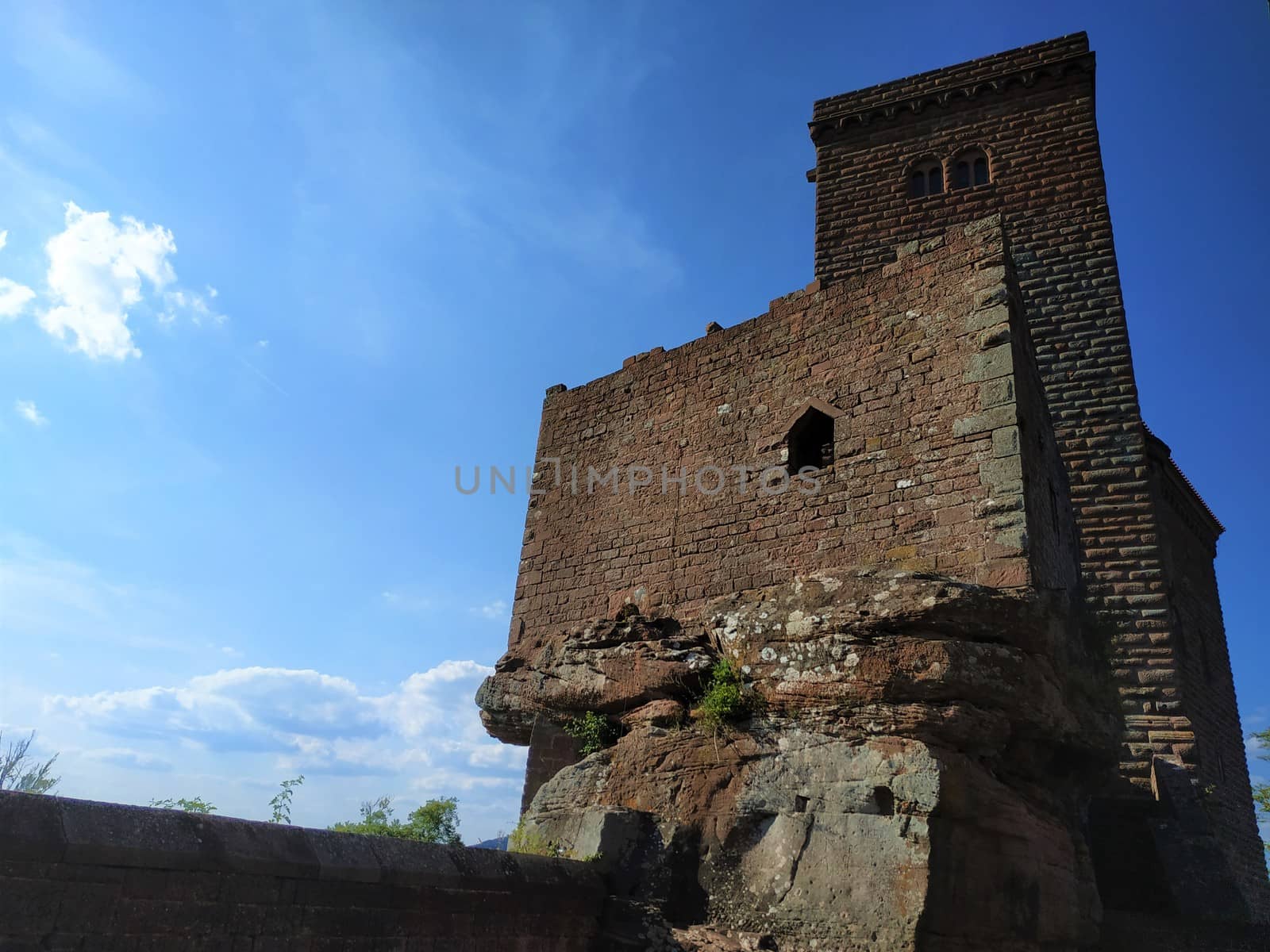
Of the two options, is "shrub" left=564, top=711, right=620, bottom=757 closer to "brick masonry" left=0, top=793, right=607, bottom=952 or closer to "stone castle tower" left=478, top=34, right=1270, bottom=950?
"stone castle tower" left=478, top=34, right=1270, bottom=950

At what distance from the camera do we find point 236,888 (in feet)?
13.1

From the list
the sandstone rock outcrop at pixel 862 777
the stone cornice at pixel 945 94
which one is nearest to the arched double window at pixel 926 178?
the stone cornice at pixel 945 94

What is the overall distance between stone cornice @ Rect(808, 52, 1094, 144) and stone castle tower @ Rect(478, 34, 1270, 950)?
601cm

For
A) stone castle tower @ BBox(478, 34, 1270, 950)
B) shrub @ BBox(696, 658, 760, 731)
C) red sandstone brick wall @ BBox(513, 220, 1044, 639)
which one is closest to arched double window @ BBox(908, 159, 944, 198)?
stone castle tower @ BBox(478, 34, 1270, 950)

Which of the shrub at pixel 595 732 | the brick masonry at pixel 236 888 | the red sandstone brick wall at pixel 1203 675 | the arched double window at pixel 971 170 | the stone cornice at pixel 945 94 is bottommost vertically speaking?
the brick masonry at pixel 236 888

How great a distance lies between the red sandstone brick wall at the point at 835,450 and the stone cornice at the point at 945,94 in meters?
9.56

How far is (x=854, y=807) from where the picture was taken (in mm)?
5520

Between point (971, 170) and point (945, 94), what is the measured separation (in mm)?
1712

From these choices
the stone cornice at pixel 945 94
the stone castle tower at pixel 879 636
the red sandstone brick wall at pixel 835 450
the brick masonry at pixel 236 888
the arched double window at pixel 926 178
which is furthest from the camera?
the arched double window at pixel 926 178

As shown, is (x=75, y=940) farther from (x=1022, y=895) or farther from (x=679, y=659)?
(x=1022, y=895)

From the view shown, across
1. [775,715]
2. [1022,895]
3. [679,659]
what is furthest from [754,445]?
[1022,895]

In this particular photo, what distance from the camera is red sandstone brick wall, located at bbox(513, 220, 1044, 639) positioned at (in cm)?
696

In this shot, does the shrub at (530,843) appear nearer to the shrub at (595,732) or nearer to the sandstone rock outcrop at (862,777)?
the sandstone rock outcrop at (862,777)

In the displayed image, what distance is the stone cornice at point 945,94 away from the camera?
15414mm
